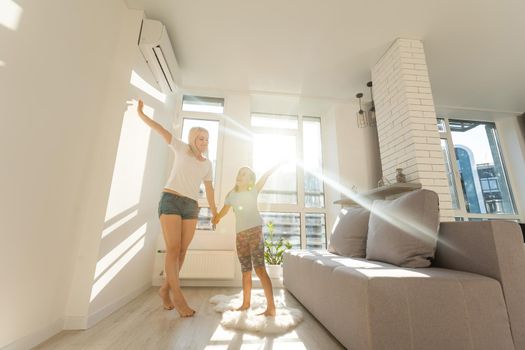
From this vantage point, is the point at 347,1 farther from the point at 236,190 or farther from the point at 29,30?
the point at 29,30

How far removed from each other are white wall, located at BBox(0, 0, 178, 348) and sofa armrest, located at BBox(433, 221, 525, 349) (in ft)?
7.34

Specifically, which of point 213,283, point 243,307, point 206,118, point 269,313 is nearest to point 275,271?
point 213,283

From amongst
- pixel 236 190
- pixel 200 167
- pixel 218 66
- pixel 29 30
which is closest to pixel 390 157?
pixel 236 190

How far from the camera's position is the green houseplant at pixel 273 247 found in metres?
3.27

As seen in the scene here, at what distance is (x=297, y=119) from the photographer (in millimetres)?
4305

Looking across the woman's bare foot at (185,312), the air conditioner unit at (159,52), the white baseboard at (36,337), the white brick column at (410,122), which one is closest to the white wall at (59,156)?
the white baseboard at (36,337)

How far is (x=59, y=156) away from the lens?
4.64ft

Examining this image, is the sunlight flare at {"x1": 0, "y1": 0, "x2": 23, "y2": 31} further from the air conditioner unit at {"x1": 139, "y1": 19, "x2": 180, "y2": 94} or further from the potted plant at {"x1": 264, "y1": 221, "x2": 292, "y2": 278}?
the potted plant at {"x1": 264, "y1": 221, "x2": 292, "y2": 278}

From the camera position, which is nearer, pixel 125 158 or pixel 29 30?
pixel 29 30

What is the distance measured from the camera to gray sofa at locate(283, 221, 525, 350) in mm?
960

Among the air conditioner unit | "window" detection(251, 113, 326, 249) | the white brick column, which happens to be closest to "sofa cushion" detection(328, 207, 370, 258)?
the white brick column

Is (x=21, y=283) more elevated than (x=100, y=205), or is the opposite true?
(x=100, y=205)

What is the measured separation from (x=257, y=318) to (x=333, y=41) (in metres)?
2.93

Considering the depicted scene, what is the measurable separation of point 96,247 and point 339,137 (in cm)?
344
